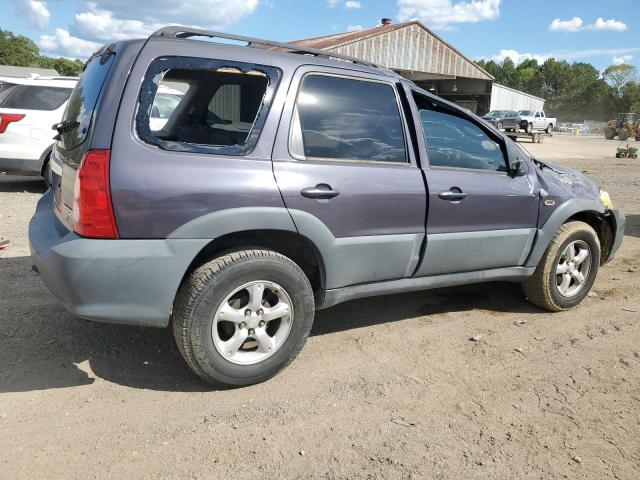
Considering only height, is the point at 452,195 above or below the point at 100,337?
above

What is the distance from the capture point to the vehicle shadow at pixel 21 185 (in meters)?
9.38

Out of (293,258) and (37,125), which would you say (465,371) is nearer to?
(293,258)

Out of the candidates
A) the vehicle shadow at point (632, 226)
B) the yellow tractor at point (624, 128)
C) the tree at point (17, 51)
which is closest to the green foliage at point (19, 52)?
the tree at point (17, 51)

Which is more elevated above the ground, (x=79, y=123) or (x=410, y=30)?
(x=410, y=30)

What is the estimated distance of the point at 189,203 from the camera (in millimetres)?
2719

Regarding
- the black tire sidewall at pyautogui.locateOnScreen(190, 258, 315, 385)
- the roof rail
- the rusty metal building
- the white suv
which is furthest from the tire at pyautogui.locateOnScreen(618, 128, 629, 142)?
the black tire sidewall at pyautogui.locateOnScreen(190, 258, 315, 385)

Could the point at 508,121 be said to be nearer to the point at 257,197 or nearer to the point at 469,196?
the point at 469,196

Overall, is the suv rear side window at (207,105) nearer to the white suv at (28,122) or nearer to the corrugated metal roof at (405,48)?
the white suv at (28,122)

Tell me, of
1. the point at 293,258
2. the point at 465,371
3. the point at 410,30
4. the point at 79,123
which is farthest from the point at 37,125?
the point at 410,30

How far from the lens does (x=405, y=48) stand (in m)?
24.0

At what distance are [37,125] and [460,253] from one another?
7.46 metres

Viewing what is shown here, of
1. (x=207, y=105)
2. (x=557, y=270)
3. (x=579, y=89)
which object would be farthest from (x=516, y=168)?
(x=579, y=89)

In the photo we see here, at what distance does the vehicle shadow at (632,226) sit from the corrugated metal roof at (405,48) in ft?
47.0

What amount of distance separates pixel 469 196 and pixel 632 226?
5.85 m
